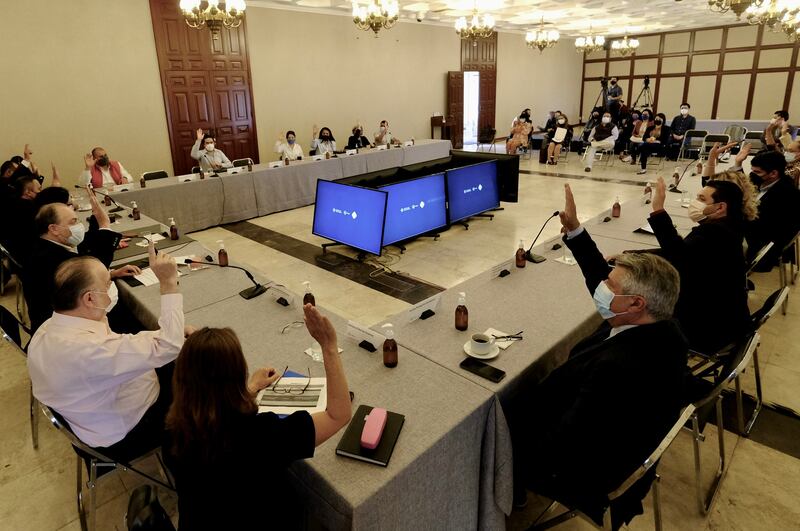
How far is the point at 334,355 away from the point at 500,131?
15460 mm

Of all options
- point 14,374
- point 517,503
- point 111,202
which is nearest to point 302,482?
point 517,503

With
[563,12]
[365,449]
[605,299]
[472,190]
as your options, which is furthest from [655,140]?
[365,449]

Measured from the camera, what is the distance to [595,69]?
59.6ft

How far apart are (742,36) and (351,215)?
15.9 meters

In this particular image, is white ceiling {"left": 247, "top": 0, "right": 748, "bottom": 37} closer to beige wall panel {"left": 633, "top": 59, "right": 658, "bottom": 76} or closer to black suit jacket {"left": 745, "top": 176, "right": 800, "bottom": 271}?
beige wall panel {"left": 633, "top": 59, "right": 658, "bottom": 76}

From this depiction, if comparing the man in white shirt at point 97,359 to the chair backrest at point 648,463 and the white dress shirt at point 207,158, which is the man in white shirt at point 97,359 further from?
the white dress shirt at point 207,158

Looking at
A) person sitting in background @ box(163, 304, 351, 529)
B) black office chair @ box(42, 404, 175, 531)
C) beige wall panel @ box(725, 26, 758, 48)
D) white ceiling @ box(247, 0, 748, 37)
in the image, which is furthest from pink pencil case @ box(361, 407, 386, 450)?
beige wall panel @ box(725, 26, 758, 48)

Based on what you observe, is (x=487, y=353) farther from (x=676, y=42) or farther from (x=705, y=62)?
(x=676, y=42)

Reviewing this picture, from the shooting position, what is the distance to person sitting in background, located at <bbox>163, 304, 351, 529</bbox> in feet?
4.00

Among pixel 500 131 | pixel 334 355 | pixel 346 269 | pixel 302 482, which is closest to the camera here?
pixel 334 355

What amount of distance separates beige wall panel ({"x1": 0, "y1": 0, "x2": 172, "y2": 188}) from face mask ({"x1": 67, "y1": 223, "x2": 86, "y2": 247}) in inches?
211

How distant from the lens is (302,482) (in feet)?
5.14

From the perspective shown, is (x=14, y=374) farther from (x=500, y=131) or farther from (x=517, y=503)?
(x=500, y=131)

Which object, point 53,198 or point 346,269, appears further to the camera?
point 346,269
